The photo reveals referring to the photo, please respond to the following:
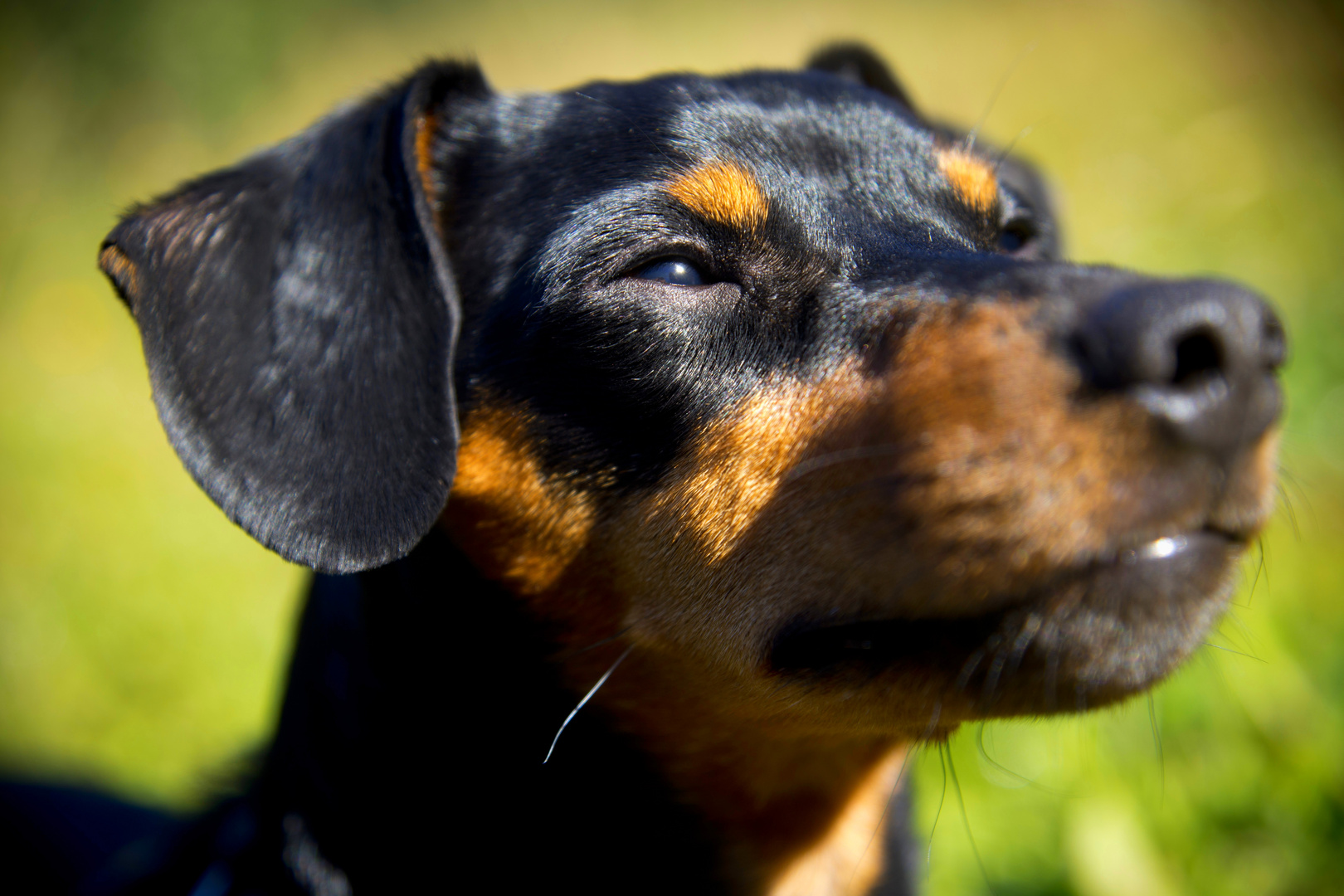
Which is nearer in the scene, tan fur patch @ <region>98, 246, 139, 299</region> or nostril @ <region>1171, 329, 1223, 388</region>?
nostril @ <region>1171, 329, 1223, 388</region>

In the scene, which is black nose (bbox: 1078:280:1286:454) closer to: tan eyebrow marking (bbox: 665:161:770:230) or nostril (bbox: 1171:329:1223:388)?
nostril (bbox: 1171:329:1223:388)

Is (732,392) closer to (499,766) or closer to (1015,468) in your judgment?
(1015,468)

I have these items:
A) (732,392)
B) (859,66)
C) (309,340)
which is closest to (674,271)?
(732,392)

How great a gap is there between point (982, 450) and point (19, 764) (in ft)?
13.6

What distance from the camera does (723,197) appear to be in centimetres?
184

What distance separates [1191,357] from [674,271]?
95 cm

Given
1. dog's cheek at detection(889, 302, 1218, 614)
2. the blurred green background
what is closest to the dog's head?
dog's cheek at detection(889, 302, 1218, 614)

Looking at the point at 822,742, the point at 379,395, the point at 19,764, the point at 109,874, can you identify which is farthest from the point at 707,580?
the point at 19,764

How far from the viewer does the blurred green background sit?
329 cm

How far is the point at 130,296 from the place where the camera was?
1882 millimetres

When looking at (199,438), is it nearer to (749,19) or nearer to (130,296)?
(130,296)

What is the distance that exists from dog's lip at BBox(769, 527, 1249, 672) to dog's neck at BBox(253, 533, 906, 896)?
13.7 inches

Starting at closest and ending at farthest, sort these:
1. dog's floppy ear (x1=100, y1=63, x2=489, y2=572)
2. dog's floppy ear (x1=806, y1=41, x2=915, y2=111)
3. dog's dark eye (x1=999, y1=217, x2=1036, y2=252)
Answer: dog's floppy ear (x1=100, y1=63, x2=489, y2=572) < dog's dark eye (x1=999, y1=217, x2=1036, y2=252) < dog's floppy ear (x1=806, y1=41, x2=915, y2=111)

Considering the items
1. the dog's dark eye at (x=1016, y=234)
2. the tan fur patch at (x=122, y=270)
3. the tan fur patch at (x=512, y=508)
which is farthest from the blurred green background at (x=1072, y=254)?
the tan fur patch at (x=512, y=508)
